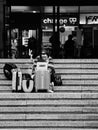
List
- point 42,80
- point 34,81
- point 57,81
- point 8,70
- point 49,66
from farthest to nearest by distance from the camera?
point 8,70
point 49,66
point 57,81
point 34,81
point 42,80

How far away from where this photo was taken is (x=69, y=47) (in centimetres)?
1823

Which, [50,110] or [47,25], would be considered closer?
[50,110]

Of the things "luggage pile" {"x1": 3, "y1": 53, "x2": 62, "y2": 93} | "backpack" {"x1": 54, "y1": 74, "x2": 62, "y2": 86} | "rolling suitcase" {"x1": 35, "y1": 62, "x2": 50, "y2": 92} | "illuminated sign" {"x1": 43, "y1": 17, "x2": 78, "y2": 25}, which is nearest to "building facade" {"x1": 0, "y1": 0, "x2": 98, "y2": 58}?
"illuminated sign" {"x1": 43, "y1": 17, "x2": 78, "y2": 25}

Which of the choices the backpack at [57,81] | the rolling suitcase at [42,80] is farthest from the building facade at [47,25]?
the rolling suitcase at [42,80]

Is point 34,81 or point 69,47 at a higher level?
point 69,47

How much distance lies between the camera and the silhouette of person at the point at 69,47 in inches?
714

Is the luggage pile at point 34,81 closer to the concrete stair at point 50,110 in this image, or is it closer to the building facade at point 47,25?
the concrete stair at point 50,110

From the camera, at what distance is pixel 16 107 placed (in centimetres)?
1145

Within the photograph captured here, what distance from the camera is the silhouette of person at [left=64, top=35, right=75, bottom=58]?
18.1 meters

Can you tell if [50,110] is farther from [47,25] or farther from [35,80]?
[47,25]

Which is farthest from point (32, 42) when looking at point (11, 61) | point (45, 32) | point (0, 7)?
point (11, 61)

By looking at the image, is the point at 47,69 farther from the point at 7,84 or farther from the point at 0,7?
the point at 0,7

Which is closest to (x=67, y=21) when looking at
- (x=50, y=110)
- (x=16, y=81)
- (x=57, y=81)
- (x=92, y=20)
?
(x=92, y=20)

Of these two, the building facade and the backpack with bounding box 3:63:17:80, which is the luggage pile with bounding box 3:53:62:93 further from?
the building facade
